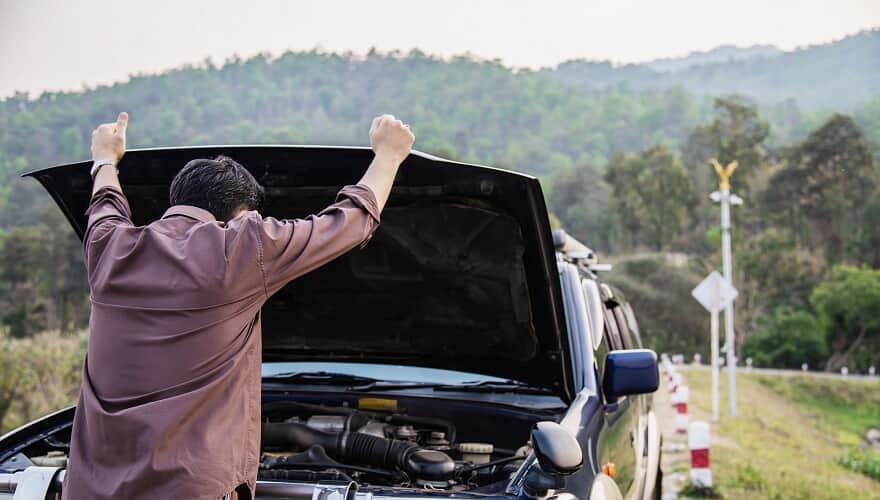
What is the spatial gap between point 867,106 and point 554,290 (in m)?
92.8

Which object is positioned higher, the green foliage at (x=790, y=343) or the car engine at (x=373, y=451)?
the car engine at (x=373, y=451)

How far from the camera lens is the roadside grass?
9.85 metres

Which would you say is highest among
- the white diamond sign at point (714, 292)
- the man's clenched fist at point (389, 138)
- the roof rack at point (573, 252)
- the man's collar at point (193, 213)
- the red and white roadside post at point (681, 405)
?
the man's clenched fist at point (389, 138)

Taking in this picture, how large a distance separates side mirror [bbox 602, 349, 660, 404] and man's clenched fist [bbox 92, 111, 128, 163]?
6.58ft

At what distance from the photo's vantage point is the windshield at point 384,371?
404 centimetres

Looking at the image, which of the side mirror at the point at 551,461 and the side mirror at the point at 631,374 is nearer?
the side mirror at the point at 551,461

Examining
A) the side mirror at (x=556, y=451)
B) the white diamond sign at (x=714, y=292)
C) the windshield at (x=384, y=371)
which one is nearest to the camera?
the side mirror at (x=556, y=451)

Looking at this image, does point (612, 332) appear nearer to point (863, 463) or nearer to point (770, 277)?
point (863, 463)

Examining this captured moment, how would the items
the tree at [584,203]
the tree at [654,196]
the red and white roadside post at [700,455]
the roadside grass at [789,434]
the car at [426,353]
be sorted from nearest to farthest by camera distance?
the car at [426,353] < the red and white roadside post at [700,455] < the roadside grass at [789,434] < the tree at [654,196] < the tree at [584,203]

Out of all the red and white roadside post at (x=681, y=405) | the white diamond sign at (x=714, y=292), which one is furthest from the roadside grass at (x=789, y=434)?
the white diamond sign at (x=714, y=292)

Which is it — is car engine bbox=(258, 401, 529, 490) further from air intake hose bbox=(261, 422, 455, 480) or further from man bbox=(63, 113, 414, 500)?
man bbox=(63, 113, 414, 500)

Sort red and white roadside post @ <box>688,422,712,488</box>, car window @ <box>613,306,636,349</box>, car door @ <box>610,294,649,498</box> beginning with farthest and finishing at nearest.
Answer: red and white roadside post @ <box>688,422,712,488</box> → car window @ <box>613,306,636,349</box> → car door @ <box>610,294,649,498</box>

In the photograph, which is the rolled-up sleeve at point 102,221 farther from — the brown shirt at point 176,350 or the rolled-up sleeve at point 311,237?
the rolled-up sleeve at point 311,237

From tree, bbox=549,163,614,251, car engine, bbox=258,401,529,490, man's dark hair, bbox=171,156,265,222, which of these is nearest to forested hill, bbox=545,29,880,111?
tree, bbox=549,163,614,251
